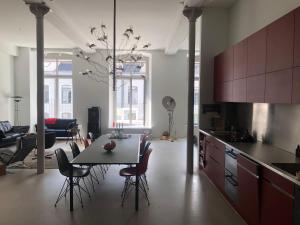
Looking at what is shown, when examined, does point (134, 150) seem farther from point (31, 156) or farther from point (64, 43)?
point (64, 43)

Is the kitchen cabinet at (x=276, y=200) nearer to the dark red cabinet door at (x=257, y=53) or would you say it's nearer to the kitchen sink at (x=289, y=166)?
the kitchen sink at (x=289, y=166)

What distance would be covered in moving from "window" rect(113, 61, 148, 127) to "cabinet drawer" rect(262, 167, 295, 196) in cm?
820

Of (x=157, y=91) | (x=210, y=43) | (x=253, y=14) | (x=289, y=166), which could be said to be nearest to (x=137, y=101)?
(x=157, y=91)

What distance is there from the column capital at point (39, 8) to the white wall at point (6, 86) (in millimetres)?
4860

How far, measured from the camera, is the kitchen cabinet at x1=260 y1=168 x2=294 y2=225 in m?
2.19

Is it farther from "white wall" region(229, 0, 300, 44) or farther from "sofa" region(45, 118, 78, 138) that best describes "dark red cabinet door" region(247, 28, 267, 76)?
"sofa" region(45, 118, 78, 138)

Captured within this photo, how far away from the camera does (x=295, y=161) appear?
280 centimetres

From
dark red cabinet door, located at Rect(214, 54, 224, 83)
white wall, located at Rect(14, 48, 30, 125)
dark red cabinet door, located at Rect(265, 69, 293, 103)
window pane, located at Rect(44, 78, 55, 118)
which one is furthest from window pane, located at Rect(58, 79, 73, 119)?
dark red cabinet door, located at Rect(265, 69, 293, 103)

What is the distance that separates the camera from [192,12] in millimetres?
5270

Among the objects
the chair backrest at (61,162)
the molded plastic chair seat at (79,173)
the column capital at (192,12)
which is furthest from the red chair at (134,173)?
the column capital at (192,12)

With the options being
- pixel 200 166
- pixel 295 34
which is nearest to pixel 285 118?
pixel 295 34

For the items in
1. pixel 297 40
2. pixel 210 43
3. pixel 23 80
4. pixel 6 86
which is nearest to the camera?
pixel 297 40

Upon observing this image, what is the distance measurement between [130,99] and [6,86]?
4620 mm

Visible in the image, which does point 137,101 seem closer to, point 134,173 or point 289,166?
point 134,173
